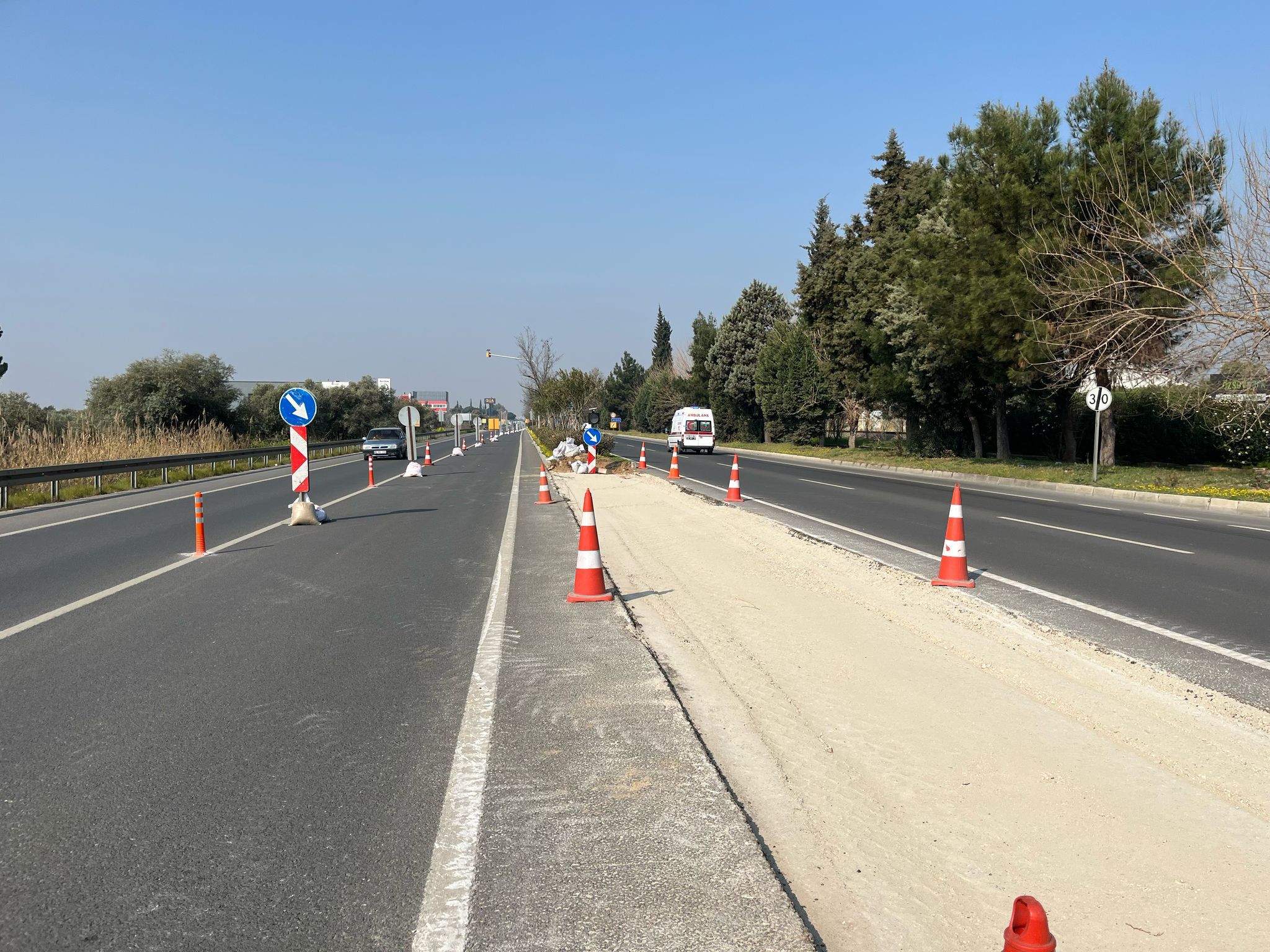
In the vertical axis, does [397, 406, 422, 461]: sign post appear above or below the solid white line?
above

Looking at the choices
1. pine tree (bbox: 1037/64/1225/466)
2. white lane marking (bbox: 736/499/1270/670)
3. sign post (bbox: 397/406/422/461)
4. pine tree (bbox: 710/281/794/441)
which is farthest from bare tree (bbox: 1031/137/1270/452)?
pine tree (bbox: 710/281/794/441)

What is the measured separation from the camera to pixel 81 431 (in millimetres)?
27672

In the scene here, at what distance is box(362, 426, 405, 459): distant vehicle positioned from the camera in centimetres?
4197

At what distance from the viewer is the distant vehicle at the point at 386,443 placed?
4197cm

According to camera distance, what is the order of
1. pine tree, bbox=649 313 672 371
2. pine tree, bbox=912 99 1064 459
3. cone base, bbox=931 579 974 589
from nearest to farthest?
cone base, bbox=931 579 974 589 → pine tree, bbox=912 99 1064 459 → pine tree, bbox=649 313 672 371

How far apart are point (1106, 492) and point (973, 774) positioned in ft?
68.2

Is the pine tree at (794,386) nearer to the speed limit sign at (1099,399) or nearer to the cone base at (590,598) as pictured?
the speed limit sign at (1099,399)

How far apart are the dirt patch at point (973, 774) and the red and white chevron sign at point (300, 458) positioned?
369 inches

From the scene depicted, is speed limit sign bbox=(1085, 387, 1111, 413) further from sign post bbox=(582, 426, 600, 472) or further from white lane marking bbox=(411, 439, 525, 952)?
white lane marking bbox=(411, 439, 525, 952)

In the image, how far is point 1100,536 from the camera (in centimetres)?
1335

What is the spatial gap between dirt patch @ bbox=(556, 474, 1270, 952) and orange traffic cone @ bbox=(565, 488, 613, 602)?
605 mm

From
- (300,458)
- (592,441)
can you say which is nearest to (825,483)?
(592,441)

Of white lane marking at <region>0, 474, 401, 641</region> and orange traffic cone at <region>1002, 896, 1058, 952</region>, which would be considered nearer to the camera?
orange traffic cone at <region>1002, 896, 1058, 952</region>

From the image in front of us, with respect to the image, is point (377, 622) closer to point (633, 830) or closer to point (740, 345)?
point (633, 830)
